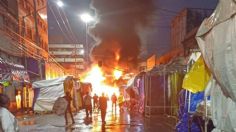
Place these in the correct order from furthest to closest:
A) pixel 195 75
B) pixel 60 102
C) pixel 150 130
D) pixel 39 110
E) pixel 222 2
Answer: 1. pixel 39 110
2. pixel 60 102
3. pixel 150 130
4. pixel 195 75
5. pixel 222 2

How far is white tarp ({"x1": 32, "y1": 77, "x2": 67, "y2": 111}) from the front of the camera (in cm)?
2533

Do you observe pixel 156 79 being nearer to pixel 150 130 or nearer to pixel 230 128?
pixel 150 130

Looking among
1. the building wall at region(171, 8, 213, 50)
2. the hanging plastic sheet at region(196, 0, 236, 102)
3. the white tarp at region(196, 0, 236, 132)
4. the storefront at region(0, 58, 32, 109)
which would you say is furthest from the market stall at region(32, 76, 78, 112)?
the hanging plastic sheet at region(196, 0, 236, 102)

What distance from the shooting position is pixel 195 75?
675 cm

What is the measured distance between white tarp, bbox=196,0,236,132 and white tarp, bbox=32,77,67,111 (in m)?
21.3

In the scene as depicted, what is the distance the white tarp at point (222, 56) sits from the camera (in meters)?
3.93

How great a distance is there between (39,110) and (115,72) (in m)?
18.9

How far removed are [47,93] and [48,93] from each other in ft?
0.29

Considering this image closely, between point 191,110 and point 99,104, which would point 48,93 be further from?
point 191,110

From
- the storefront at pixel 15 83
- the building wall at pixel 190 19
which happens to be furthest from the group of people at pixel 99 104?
the building wall at pixel 190 19

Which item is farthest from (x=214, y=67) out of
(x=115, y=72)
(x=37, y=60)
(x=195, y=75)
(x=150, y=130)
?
(x=115, y=72)

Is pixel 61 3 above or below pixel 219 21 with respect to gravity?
above

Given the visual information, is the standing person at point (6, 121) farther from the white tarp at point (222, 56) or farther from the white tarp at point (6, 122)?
the white tarp at point (222, 56)

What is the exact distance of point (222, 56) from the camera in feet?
13.6
